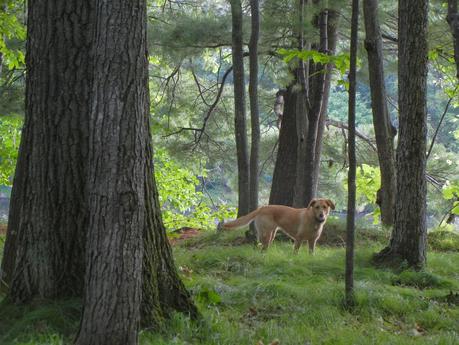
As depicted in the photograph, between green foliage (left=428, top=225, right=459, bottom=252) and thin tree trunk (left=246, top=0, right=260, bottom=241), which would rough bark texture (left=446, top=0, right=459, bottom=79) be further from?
green foliage (left=428, top=225, right=459, bottom=252)

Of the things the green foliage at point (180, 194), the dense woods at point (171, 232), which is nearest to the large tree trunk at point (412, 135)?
the dense woods at point (171, 232)

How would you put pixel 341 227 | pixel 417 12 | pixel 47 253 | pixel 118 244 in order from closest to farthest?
pixel 118 244 → pixel 47 253 → pixel 417 12 → pixel 341 227

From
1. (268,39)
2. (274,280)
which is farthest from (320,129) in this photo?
(274,280)

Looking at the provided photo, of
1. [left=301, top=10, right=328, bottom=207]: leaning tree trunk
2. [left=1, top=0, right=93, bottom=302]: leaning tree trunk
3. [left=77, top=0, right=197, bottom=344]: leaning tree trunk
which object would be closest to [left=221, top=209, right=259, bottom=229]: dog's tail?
[left=301, top=10, right=328, bottom=207]: leaning tree trunk

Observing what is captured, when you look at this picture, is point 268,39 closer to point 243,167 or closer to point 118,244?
point 243,167

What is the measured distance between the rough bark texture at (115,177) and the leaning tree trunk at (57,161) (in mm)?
932

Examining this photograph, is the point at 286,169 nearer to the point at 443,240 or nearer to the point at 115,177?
the point at 443,240

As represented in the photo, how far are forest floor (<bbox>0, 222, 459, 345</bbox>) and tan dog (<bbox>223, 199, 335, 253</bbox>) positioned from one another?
54cm

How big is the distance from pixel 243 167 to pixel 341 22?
4.37 metres

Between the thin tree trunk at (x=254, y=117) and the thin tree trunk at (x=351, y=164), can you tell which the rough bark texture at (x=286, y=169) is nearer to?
the thin tree trunk at (x=254, y=117)

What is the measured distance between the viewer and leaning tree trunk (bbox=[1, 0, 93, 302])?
4.38 m

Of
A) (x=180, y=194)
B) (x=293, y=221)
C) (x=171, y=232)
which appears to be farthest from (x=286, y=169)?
(x=180, y=194)

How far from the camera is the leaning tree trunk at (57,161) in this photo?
14.4 ft

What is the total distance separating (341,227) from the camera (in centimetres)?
1086
